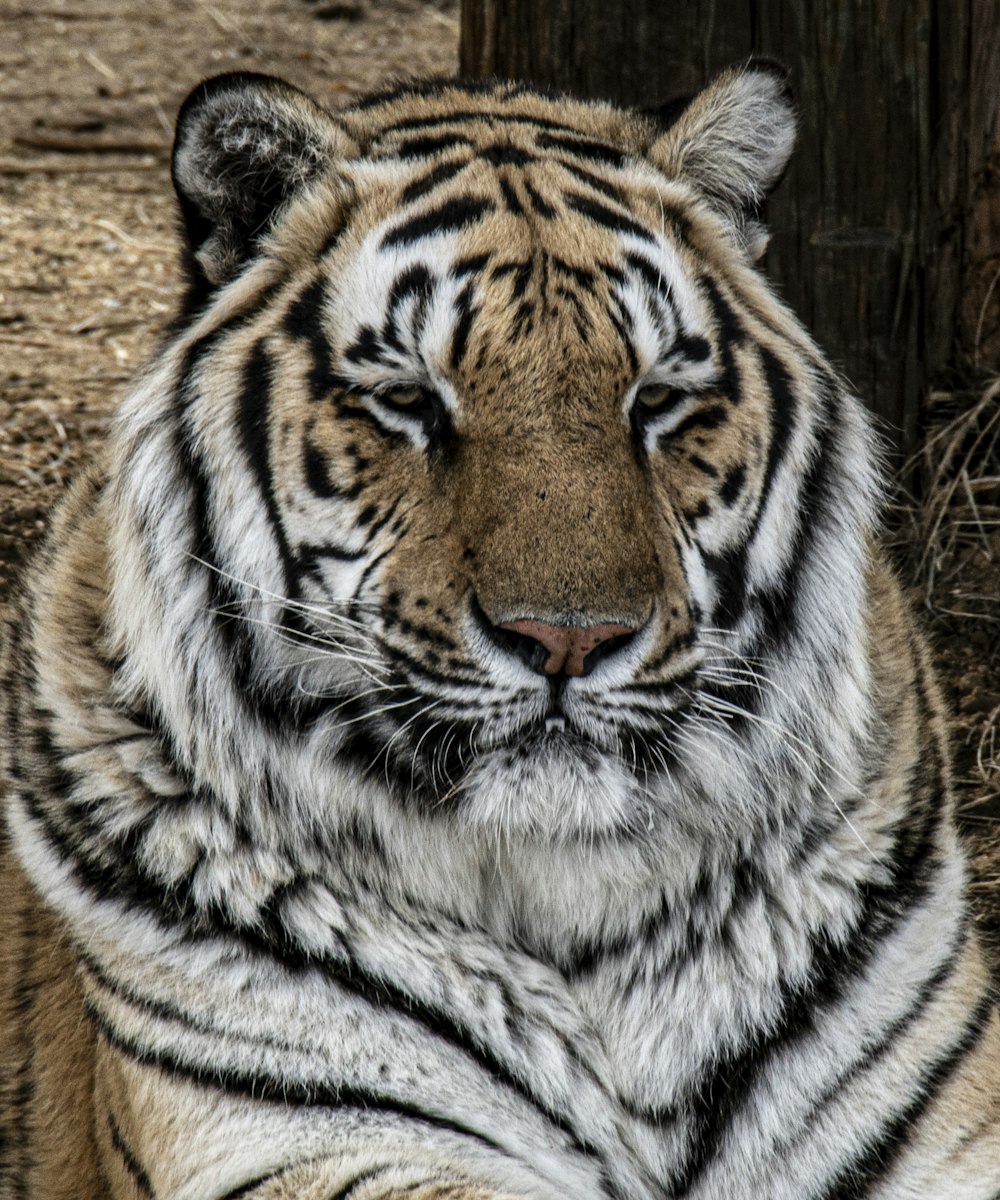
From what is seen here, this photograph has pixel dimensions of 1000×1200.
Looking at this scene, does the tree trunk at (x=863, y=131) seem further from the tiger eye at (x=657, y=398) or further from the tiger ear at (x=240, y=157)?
the tiger ear at (x=240, y=157)

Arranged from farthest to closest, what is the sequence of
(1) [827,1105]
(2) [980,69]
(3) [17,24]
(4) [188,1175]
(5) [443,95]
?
1. (3) [17,24]
2. (2) [980,69]
3. (5) [443,95]
4. (1) [827,1105]
5. (4) [188,1175]

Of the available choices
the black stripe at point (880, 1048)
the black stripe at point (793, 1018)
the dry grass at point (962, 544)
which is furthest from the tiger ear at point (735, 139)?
the dry grass at point (962, 544)

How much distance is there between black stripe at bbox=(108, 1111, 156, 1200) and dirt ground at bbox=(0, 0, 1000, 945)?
87 cm

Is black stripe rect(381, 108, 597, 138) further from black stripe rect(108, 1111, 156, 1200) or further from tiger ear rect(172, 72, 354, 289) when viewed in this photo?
black stripe rect(108, 1111, 156, 1200)

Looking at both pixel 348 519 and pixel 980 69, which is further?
pixel 980 69

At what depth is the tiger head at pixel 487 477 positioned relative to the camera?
2.04m

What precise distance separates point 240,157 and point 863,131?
1.71m

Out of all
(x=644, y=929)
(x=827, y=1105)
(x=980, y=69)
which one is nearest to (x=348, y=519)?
(x=644, y=929)

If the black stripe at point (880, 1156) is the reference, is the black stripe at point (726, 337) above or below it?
above

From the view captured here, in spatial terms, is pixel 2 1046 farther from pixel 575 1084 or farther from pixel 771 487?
pixel 771 487

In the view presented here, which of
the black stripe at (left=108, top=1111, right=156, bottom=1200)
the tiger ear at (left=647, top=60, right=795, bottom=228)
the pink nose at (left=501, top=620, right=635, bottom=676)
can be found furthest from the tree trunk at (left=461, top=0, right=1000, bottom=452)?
the black stripe at (left=108, top=1111, right=156, bottom=1200)

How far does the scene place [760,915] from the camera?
2352 millimetres

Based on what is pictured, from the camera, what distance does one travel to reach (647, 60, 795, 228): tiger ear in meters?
2.34

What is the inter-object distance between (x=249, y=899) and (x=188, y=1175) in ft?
1.11
